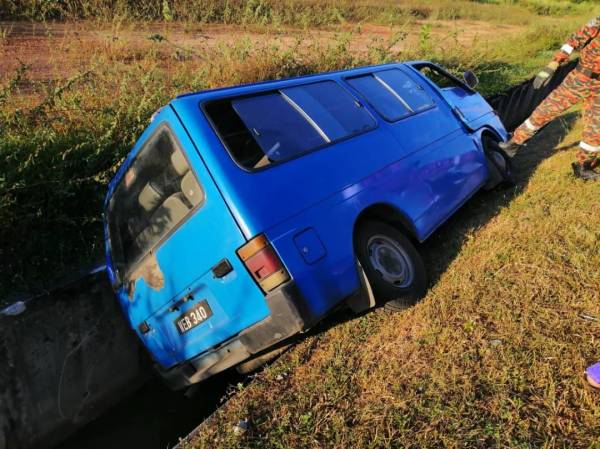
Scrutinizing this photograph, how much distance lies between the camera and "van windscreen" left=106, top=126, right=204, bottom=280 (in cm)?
275

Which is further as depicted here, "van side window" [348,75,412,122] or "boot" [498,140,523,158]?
"boot" [498,140,523,158]

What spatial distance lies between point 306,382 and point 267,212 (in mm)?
1265

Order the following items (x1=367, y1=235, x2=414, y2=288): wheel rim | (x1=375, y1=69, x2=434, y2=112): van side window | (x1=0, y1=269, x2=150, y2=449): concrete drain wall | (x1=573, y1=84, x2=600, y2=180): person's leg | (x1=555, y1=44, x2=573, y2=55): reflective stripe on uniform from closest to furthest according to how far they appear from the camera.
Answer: (x1=367, y1=235, x2=414, y2=288): wheel rim → (x1=0, y1=269, x2=150, y2=449): concrete drain wall → (x1=375, y1=69, x2=434, y2=112): van side window → (x1=573, y1=84, x2=600, y2=180): person's leg → (x1=555, y1=44, x2=573, y2=55): reflective stripe on uniform

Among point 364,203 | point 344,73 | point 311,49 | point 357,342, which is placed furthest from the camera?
point 311,49

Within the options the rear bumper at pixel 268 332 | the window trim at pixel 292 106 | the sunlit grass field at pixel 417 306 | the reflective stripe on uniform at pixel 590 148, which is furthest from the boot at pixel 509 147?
the rear bumper at pixel 268 332

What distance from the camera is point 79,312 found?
3.70 metres

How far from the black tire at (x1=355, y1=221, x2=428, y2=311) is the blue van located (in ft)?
0.04

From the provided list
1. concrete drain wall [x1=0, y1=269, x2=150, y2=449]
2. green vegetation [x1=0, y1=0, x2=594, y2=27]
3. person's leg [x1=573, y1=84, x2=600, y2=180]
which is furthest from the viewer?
green vegetation [x1=0, y1=0, x2=594, y2=27]

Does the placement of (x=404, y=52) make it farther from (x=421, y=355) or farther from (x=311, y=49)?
(x=421, y=355)

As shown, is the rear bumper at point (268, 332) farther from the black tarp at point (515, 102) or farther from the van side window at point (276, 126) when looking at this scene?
the black tarp at point (515, 102)

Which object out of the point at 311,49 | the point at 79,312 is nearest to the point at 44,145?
the point at 79,312

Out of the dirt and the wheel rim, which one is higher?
the dirt

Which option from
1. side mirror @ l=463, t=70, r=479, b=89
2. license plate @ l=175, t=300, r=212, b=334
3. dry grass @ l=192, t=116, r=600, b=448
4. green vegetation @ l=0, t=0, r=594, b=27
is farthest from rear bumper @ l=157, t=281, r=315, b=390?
green vegetation @ l=0, t=0, r=594, b=27

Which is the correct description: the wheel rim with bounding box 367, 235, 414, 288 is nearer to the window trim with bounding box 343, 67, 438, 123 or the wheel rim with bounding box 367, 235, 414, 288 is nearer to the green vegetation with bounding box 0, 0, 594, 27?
the window trim with bounding box 343, 67, 438, 123
